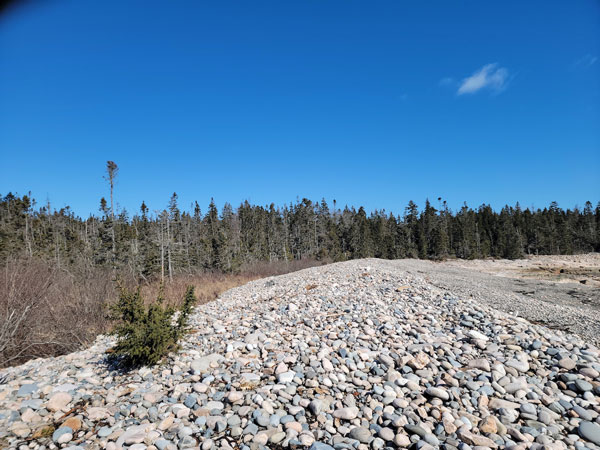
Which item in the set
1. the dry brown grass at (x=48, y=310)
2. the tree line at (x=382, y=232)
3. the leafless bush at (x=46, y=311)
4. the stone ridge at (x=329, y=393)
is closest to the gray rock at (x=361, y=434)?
the stone ridge at (x=329, y=393)

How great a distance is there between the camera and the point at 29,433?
261 centimetres

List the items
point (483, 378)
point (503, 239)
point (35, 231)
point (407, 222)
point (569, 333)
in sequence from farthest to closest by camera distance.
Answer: point (407, 222) < point (503, 239) < point (35, 231) < point (569, 333) < point (483, 378)

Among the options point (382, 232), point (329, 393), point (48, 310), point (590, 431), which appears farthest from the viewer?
point (382, 232)

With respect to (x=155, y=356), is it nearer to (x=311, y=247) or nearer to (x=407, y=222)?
(x=311, y=247)

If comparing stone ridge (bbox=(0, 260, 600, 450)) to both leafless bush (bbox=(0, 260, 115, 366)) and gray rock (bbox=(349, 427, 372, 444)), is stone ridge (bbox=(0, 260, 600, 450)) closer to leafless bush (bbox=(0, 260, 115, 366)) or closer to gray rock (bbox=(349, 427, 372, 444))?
gray rock (bbox=(349, 427, 372, 444))

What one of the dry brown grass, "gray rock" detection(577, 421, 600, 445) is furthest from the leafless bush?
"gray rock" detection(577, 421, 600, 445)

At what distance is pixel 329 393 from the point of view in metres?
3.26

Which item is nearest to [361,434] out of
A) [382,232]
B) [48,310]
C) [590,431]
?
[590,431]

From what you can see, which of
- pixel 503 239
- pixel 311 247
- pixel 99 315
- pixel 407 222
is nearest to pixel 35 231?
pixel 99 315

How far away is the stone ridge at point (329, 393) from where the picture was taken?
8.40 feet

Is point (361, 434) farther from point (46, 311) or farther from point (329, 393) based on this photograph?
point (46, 311)

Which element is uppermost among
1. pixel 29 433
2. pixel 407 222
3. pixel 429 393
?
pixel 407 222

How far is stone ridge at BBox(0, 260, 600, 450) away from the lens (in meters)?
2.56

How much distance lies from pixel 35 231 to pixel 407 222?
55.0 metres
